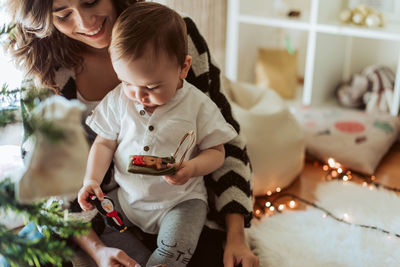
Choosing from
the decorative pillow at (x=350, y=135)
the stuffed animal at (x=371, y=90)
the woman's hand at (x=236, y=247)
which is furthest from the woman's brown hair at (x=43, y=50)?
the stuffed animal at (x=371, y=90)

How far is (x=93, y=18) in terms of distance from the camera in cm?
114

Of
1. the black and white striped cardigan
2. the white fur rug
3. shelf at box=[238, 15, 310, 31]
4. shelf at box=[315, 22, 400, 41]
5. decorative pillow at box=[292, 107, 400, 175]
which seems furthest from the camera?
shelf at box=[238, 15, 310, 31]

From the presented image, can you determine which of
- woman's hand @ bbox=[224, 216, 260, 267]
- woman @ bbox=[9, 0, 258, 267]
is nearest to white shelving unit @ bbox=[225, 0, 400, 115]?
woman @ bbox=[9, 0, 258, 267]

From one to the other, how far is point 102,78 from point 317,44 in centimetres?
141

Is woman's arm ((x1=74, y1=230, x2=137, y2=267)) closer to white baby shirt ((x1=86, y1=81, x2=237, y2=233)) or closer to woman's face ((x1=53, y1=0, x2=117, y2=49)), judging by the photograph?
white baby shirt ((x1=86, y1=81, x2=237, y2=233))

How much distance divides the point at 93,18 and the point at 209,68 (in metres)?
0.38

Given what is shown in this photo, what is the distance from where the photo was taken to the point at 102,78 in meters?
1.32

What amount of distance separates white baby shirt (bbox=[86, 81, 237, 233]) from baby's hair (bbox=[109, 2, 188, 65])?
0.14 meters

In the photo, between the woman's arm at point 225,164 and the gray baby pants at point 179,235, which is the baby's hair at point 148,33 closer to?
the woman's arm at point 225,164

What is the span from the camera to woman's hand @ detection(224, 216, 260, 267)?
1170mm

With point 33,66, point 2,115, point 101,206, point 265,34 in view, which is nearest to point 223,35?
point 265,34

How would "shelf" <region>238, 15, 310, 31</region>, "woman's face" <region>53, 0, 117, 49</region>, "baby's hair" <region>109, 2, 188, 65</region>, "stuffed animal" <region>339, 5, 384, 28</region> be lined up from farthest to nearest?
"shelf" <region>238, 15, 310, 31</region>, "stuffed animal" <region>339, 5, 384, 28</region>, "woman's face" <region>53, 0, 117, 49</region>, "baby's hair" <region>109, 2, 188, 65</region>

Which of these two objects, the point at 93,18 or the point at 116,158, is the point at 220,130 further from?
the point at 93,18

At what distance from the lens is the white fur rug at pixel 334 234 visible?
139 centimetres
